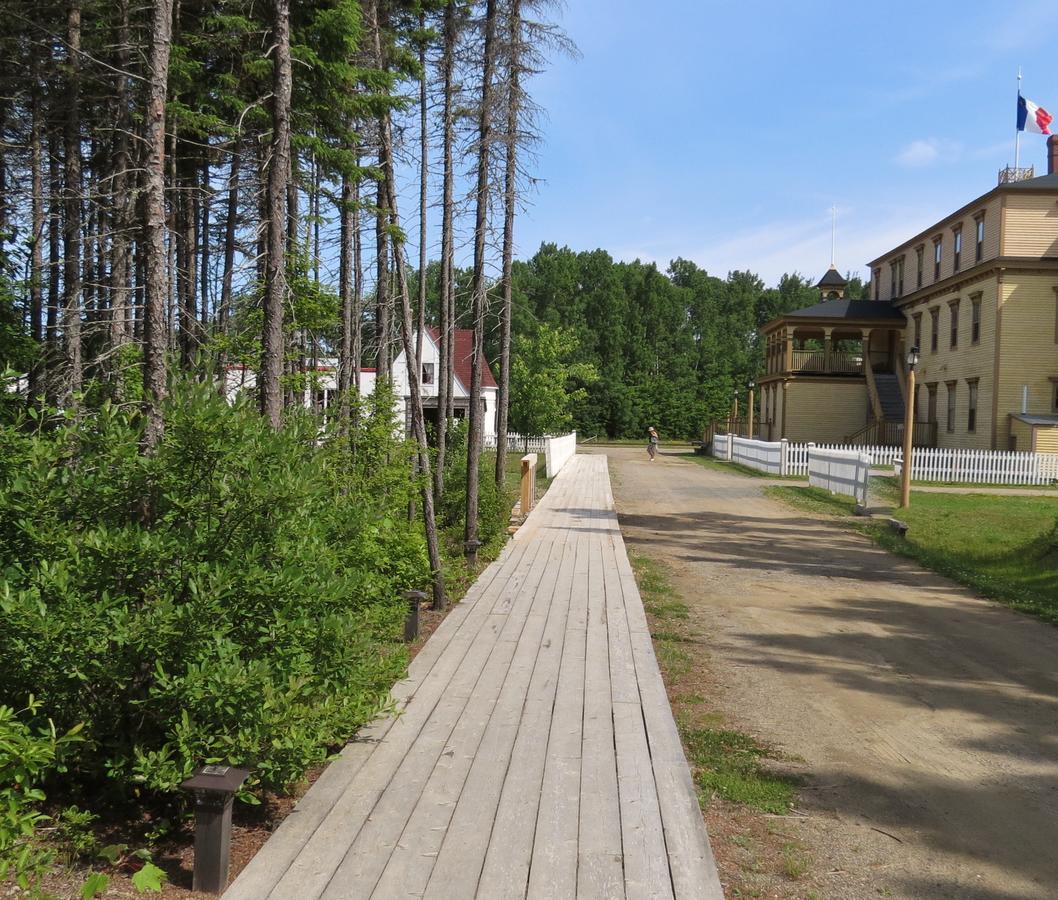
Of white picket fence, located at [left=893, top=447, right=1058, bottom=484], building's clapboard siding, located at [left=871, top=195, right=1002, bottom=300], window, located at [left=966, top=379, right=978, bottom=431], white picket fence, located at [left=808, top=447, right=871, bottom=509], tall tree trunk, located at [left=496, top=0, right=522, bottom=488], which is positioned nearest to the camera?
tall tree trunk, located at [left=496, top=0, right=522, bottom=488]

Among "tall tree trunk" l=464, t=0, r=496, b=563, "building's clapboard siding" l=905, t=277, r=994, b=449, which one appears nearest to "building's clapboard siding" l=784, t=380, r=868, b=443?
"building's clapboard siding" l=905, t=277, r=994, b=449

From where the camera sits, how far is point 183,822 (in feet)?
13.5

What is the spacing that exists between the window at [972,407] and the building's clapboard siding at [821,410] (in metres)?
8.64

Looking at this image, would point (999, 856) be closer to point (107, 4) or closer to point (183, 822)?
point (183, 822)

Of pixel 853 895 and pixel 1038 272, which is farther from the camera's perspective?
pixel 1038 272

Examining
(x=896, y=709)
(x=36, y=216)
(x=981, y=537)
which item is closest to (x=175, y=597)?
(x=896, y=709)

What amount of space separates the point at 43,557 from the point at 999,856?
4680 mm

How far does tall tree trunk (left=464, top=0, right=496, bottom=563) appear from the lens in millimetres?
11617

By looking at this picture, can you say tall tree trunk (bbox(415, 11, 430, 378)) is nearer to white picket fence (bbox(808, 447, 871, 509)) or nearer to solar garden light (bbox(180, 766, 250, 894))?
solar garden light (bbox(180, 766, 250, 894))

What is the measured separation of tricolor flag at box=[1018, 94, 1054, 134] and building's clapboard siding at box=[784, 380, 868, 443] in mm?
13686

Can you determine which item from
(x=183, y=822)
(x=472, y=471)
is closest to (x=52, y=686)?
(x=183, y=822)

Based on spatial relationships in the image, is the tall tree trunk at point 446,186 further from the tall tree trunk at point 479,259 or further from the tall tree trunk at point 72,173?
the tall tree trunk at point 72,173

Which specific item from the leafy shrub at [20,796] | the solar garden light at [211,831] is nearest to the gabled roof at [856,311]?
the solar garden light at [211,831]

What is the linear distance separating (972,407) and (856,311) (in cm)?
989
